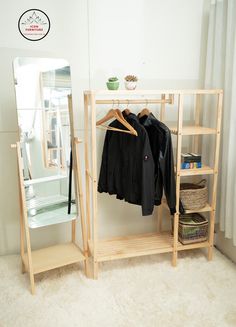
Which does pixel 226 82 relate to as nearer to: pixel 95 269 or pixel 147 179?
pixel 147 179

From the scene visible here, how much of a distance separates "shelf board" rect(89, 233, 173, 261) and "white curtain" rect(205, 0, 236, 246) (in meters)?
0.54

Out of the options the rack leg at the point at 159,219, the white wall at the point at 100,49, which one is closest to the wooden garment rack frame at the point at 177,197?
the rack leg at the point at 159,219

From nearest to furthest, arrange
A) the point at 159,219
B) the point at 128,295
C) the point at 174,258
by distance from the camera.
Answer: the point at 128,295 → the point at 174,258 → the point at 159,219

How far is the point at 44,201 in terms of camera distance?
2.44m

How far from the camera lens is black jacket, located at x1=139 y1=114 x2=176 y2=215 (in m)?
2.29

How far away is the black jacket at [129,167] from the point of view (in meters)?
2.25

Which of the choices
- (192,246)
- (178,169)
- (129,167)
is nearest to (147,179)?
(129,167)

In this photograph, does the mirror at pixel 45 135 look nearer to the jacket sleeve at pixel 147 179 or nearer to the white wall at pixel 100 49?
the white wall at pixel 100 49

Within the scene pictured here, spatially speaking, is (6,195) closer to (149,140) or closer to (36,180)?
(36,180)

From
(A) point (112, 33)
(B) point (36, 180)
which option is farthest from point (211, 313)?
(A) point (112, 33)

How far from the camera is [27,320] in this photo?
6.48ft

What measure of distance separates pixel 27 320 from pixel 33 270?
0.35m

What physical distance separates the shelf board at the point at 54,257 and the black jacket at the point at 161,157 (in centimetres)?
79

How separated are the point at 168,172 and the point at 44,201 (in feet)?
3.35
